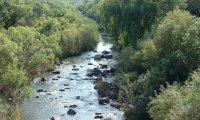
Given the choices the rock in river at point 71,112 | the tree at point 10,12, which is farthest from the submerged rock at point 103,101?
the tree at point 10,12

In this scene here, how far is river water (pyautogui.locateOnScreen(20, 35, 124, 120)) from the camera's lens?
159 ft

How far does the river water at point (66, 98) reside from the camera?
48438 mm

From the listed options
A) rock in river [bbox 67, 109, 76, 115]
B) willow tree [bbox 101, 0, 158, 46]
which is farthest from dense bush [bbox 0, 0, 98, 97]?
willow tree [bbox 101, 0, 158, 46]

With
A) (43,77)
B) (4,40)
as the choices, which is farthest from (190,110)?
(43,77)

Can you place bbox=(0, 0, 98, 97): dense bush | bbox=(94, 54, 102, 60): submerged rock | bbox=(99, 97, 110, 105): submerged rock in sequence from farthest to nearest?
bbox=(94, 54, 102, 60): submerged rock < bbox=(99, 97, 110, 105): submerged rock < bbox=(0, 0, 98, 97): dense bush

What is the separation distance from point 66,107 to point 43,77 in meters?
14.2

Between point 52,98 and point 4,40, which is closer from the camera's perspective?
point 4,40

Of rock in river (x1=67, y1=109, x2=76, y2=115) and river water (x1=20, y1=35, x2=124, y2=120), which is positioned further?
rock in river (x1=67, y1=109, x2=76, y2=115)

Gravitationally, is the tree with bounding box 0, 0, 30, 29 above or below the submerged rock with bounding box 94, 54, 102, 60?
above

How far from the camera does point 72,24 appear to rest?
9412 cm

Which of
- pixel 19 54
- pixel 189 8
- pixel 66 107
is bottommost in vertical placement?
pixel 66 107

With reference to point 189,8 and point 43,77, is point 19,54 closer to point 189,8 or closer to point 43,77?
point 43,77

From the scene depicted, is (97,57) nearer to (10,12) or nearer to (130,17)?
(130,17)

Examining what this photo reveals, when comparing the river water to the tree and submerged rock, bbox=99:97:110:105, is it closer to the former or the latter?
submerged rock, bbox=99:97:110:105
